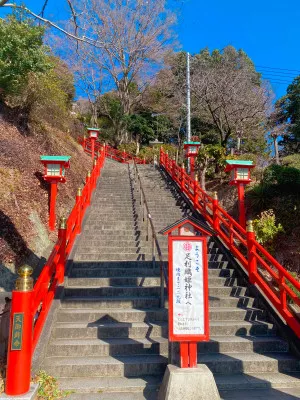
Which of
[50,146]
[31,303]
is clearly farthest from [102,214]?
[31,303]

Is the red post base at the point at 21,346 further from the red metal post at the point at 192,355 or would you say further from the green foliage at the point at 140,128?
the green foliage at the point at 140,128

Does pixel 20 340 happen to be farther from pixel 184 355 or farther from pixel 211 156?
pixel 211 156

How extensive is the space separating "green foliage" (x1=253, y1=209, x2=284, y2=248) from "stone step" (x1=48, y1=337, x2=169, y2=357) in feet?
18.9

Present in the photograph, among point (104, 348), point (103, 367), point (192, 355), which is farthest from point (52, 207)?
point (192, 355)

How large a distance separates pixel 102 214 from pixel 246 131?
14.6m

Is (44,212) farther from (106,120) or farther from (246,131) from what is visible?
(106,120)

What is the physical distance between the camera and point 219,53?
107 ft

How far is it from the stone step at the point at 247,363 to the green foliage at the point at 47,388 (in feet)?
6.27

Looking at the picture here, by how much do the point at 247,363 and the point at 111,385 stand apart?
76.8 inches

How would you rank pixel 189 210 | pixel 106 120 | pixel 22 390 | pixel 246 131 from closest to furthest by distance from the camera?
1. pixel 22 390
2. pixel 189 210
3. pixel 246 131
4. pixel 106 120

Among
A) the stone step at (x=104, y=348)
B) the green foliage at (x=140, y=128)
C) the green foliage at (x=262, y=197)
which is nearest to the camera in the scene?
the stone step at (x=104, y=348)

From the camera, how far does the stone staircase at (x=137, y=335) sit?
3.96m

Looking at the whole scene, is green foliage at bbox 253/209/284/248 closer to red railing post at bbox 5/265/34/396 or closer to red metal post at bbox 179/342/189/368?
red metal post at bbox 179/342/189/368

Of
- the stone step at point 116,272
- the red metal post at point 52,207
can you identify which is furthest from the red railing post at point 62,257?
the red metal post at point 52,207
